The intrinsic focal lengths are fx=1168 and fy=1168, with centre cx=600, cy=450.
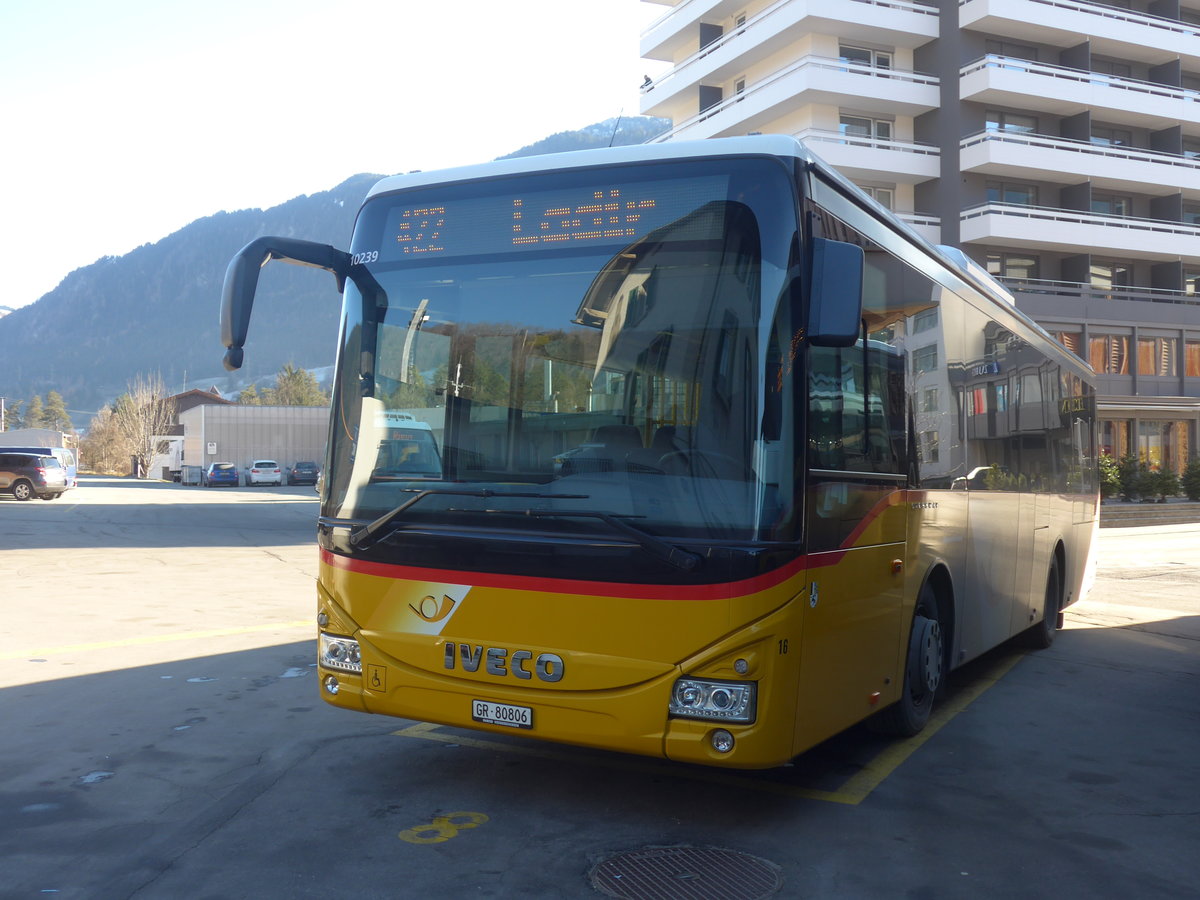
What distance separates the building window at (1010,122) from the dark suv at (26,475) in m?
36.1

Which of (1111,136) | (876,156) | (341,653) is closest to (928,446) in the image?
(341,653)

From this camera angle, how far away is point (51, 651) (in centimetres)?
970

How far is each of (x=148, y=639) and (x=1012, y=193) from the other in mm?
39240

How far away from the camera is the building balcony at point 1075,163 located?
40531 mm

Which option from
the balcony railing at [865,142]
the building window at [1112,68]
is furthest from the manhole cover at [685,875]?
the building window at [1112,68]

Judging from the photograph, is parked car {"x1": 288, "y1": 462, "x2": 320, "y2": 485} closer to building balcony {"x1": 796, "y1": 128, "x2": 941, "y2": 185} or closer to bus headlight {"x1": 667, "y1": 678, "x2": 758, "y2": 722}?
building balcony {"x1": 796, "y1": 128, "x2": 941, "y2": 185}

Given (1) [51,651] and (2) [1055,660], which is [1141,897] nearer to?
(2) [1055,660]

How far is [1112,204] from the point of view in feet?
148

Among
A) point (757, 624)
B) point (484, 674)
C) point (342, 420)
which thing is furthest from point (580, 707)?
point (342, 420)

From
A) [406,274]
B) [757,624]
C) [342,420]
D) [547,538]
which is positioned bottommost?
[757,624]

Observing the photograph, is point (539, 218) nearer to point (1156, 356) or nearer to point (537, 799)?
point (537, 799)

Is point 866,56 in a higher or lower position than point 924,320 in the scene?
higher

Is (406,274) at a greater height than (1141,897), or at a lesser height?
greater

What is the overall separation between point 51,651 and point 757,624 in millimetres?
7235
